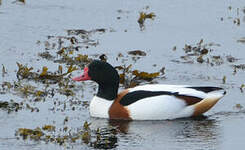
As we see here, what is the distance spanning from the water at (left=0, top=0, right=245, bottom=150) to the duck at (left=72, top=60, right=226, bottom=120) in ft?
0.68

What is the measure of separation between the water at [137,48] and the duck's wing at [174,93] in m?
0.37

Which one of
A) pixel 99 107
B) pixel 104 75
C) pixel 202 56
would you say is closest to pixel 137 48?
pixel 202 56

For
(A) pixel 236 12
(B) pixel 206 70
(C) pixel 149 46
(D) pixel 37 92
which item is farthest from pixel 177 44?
(D) pixel 37 92

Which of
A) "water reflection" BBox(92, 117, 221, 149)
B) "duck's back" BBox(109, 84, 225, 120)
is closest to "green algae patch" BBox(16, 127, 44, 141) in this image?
"water reflection" BBox(92, 117, 221, 149)

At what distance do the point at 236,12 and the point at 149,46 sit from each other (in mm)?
4607

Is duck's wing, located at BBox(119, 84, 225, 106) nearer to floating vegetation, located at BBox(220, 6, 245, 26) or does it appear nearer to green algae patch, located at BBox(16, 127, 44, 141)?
green algae patch, located at BBox(16, 127, 44, 141)

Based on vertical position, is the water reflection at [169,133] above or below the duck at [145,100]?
below

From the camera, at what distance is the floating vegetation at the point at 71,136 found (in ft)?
40.2

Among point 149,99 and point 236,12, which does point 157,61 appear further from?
point 236,12

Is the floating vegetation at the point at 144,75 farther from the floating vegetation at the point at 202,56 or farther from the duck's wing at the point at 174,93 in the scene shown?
the floating vegetation at the point at 202,56

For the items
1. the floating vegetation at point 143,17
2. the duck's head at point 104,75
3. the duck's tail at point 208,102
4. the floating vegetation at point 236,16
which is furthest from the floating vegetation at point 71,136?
the floating vegetation at point 236,16

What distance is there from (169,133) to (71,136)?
5.52 ft

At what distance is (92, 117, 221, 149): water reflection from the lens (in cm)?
1241

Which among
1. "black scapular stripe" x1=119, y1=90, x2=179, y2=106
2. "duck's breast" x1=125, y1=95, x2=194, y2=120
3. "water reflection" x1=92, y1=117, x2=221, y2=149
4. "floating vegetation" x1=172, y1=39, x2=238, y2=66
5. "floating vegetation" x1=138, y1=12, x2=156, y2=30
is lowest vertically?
"water reflection" x1=92, y1=117, x2=221, y2=149
